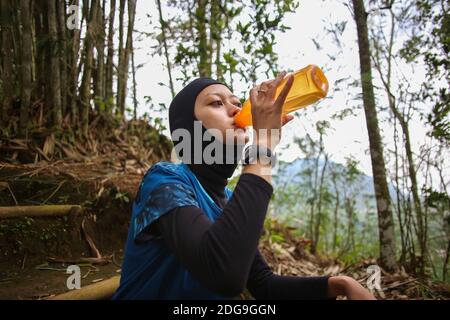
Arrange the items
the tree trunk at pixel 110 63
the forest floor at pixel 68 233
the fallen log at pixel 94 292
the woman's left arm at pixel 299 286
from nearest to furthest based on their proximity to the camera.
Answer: the woman's left arm at pixel 299 286, the fallen log at pixel 94 292, the forest floor at pixel 68 233, the tree trunk at pixel 110 63

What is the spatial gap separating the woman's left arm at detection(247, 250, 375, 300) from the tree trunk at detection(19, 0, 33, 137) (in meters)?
2.99

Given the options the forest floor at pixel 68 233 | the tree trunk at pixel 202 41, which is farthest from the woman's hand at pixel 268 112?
the tree trunk at pixel 202 41

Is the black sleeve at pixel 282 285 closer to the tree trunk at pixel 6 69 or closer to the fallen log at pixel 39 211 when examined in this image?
the fallen log at pixel 39 211

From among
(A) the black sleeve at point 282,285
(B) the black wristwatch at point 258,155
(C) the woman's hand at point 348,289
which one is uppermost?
(B) the black wristwatch at point 258,155

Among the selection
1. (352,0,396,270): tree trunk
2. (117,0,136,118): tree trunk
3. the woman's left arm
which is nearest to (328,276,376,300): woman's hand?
the woman's left arm

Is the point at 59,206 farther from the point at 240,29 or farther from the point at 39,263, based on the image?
the point at 240,29

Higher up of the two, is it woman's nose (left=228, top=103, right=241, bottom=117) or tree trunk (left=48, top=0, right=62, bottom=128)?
tree trunk (left=48, top=0, right=62, bottom=128)

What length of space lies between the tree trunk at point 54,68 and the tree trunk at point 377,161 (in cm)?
305

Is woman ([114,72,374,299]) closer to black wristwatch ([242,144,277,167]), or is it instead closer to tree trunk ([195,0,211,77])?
black wristwatch ([242,144,277,167])

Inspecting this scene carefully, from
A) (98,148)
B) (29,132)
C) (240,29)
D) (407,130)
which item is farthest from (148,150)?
(407,130)

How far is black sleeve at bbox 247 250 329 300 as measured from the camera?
4.32 ft

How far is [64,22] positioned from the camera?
367 centimetres

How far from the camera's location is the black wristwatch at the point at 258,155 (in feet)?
3.67

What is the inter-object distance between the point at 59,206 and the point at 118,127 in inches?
87.0
